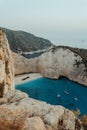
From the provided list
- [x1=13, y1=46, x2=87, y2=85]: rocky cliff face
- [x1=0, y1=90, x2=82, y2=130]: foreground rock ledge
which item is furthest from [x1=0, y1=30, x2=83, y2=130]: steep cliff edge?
[x1=13, y1=46, x2=87, y2=85]: rocky cliff face

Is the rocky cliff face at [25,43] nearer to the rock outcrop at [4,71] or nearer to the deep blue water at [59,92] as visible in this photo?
the deep blue water at [59,92]

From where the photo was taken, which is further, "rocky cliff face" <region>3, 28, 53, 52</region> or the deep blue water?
"rocky cliff face" <region>3, 28, 53, 52</region>

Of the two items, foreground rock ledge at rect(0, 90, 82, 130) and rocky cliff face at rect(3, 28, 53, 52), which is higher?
foreground rock ledge at rect(0, 90, 82, 130)

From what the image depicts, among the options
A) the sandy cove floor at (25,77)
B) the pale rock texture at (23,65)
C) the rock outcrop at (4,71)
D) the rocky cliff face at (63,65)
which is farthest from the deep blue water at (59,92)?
the rock outcrop at (4,71)

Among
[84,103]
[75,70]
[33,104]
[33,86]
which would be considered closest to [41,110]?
[33,104]

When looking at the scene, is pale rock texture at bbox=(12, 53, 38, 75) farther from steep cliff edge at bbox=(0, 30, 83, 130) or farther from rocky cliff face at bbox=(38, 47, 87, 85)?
steep cliff edge at bbox=(0, 30, 83, 130)

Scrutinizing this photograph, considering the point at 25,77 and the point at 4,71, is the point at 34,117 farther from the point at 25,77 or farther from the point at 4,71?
the point at 25,77

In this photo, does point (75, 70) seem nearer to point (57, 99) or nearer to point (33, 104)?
point (57, 99)
